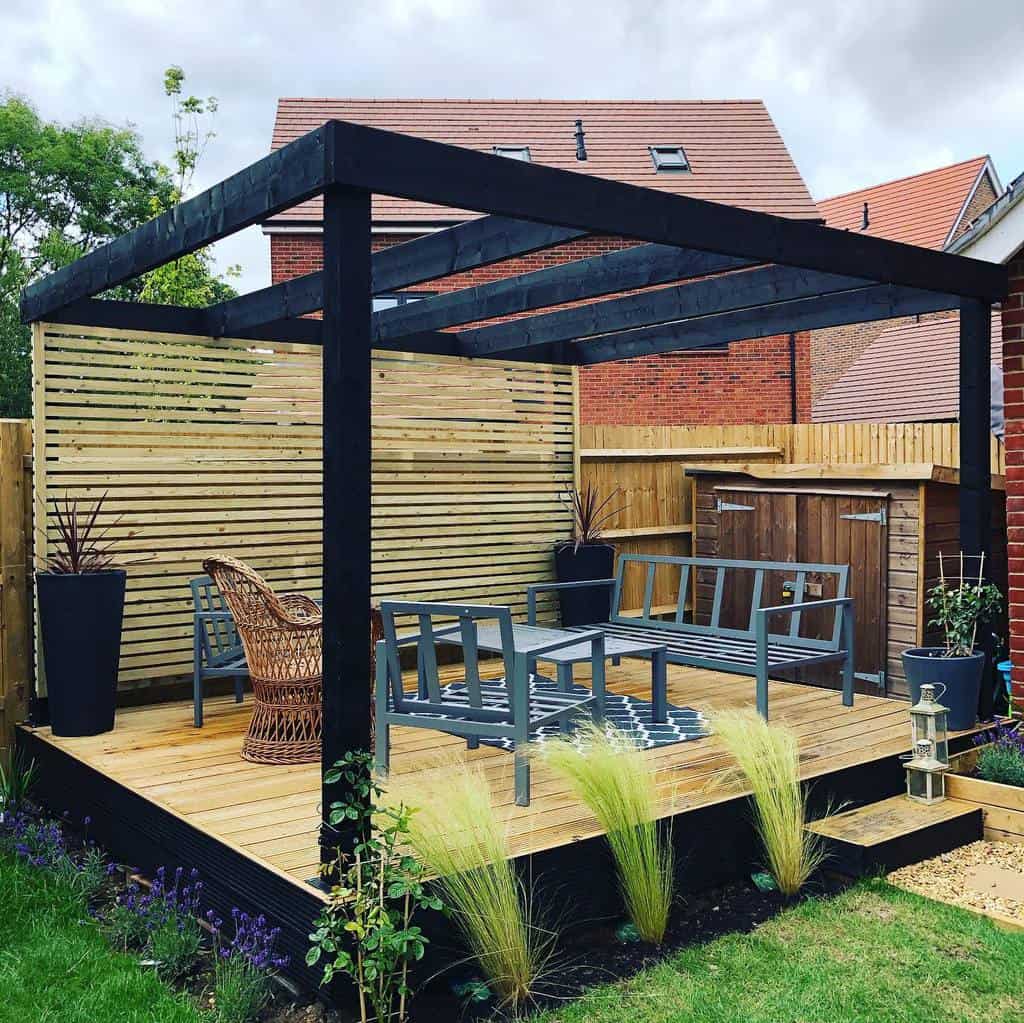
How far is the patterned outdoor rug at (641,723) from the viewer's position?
16.8 ft

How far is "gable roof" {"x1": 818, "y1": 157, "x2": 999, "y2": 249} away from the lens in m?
20.9

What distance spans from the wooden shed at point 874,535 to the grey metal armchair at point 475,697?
124 inches

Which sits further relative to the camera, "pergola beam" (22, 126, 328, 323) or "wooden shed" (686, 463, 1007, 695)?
"wooden shed" (686, 463, 1007, 695)

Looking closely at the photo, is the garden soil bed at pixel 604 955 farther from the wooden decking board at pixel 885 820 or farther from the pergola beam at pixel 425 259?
the pergola beam at pixel 425 259

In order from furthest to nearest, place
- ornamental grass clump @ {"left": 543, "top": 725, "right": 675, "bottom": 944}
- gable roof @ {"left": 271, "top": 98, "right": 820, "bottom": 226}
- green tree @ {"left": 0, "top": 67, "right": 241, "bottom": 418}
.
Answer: green tree @ {"left": 0, "top": 67, "right": 241, "bottom": 418}
gable roof @ {"left": 271, "top": 98, "right": 820, "bottom": 226}
ornamental grass clump @ {"left": 543, "top": 725, "right": 675, "bottom": 944}

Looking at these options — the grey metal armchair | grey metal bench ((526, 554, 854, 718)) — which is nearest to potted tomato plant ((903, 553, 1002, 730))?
grey metal bench ((526, 554, 854, 718))

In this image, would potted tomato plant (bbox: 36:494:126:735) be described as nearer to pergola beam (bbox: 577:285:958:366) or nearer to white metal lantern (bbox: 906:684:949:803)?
pergola beam (bbox: 577:285:958:366)

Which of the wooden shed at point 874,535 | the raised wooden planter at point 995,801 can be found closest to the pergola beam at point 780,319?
the wooden shed at point 874,535

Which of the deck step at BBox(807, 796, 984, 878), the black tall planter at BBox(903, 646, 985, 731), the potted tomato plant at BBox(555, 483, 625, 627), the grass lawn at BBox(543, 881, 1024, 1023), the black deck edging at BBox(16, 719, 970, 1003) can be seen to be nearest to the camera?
the grass lawn at BBox(543, 881, 1024, 1023)

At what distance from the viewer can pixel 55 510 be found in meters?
5.87

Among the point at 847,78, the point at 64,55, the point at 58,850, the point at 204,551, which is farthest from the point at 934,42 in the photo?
the point at 58,850

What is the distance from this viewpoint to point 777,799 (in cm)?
418

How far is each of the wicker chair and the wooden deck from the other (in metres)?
0.11

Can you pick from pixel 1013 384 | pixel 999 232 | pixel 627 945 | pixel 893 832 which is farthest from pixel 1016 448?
pixel 627 945
